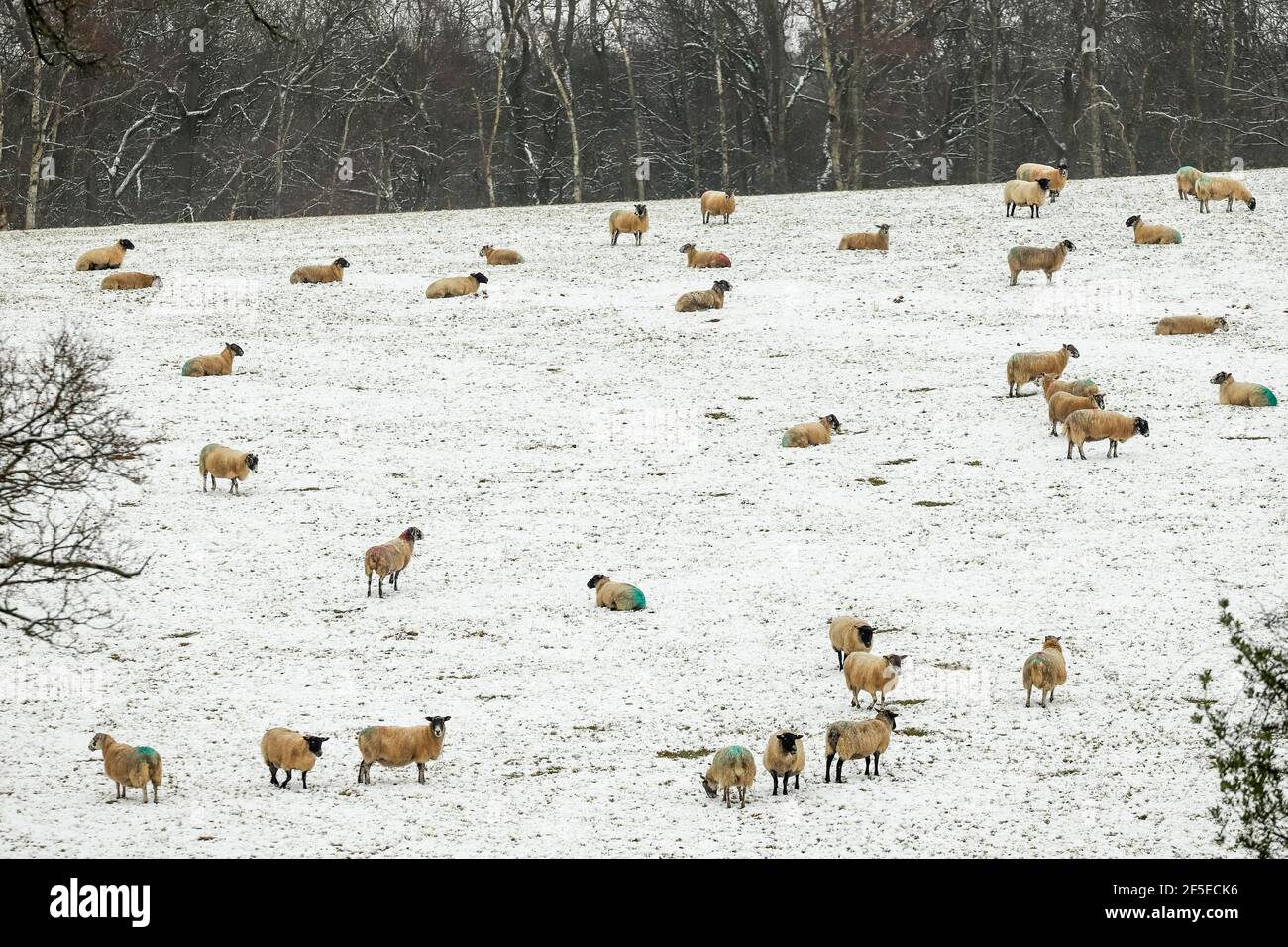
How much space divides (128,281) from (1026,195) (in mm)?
23731

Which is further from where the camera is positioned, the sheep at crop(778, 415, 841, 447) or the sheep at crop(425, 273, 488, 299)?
the sheep at crop(425, 273, 488, 299)

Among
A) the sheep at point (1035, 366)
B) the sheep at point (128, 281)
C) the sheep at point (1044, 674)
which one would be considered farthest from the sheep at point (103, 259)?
the sheep at point (1044, 674)

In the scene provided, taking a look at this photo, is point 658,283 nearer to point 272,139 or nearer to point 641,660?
point 641,660

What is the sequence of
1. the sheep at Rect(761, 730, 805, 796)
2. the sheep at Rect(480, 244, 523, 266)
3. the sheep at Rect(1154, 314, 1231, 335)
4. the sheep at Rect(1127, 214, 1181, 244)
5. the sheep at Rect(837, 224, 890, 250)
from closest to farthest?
the sheep at Rect(761, 730, 805, 796), the sheep at Rect(1154, 314, 1231, 335), the sheep at Rect(1127, 214, 1181, 244), the sheep at Rect(837, 224, 890, 250), the sheep at Rect(480, 244, 523, 266)

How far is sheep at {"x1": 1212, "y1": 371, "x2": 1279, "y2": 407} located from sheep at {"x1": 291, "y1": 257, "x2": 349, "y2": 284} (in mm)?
22087

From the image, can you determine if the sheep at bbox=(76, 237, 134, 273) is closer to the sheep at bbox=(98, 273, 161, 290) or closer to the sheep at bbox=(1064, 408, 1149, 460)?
the sheep at bbox=(98, 273, 161, 290)

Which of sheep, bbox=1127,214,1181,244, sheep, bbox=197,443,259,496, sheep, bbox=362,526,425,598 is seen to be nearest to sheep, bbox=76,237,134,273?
sheep, bbox=197,443,259,496

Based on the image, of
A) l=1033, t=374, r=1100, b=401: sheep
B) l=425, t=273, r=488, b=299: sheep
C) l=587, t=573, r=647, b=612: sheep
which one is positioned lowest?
l=587, t=573, r=647, b=612: sheep

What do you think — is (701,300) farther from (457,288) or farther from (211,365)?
(211,365)

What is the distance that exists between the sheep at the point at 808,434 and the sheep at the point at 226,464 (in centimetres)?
922

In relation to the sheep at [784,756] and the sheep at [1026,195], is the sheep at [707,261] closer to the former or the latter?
the sheep at [1026,195]

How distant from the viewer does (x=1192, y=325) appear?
34219 mm

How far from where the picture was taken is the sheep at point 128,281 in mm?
40656

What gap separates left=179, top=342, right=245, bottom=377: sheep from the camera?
33500 mm
